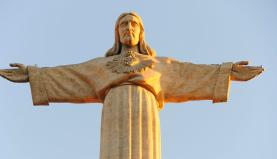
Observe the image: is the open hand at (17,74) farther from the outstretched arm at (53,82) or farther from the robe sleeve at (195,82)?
the robe sleeve at (195,82)

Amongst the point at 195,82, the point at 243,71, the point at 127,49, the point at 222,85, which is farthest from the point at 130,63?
the point at 243,71

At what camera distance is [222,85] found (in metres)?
17.1

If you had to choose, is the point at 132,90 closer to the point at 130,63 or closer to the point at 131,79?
the point at 131,79

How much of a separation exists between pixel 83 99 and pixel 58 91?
587mm

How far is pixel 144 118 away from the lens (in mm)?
16000

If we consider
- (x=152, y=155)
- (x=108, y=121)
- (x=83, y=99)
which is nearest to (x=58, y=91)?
(x=83, y=99)

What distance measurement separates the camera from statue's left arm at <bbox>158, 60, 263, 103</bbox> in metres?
17.0

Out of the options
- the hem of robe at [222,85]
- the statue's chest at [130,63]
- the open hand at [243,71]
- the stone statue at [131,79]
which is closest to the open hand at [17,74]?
the stone statue at [131,79]

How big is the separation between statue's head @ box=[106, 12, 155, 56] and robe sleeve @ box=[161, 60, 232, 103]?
812mm

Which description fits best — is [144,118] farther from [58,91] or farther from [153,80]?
[58,91]

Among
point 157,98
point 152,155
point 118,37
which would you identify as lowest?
point 152,155

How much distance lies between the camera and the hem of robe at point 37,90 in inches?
677

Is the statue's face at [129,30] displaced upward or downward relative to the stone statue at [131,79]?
upward

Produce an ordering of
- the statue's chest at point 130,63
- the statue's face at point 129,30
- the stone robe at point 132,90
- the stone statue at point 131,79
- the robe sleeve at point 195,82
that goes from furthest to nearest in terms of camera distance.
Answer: the statue's face at point 129,30, the robe sleeve at point 195,82, the statue's chest at point 130,63, the stone statue at point 131,79, the stone robe at point 132,90
